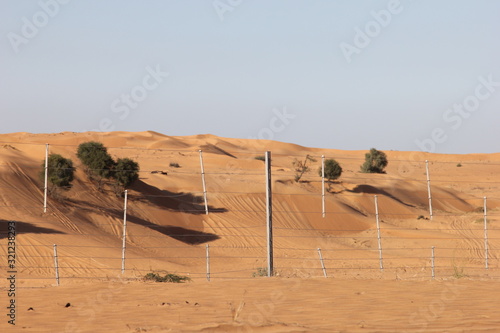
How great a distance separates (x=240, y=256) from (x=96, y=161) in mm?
7371

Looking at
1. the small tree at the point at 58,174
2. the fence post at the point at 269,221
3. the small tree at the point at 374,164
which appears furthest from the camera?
the small tree at the point at 374,164

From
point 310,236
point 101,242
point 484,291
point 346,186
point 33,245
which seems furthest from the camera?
point 346,186

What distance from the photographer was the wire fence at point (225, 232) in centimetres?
1728

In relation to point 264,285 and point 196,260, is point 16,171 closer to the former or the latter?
point 196,260

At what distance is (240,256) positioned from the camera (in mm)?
21906

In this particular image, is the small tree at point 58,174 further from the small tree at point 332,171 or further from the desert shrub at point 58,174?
the small tree at point 332,171

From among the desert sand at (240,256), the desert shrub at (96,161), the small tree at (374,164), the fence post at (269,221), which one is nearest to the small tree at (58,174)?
the desert sand at (240,256)

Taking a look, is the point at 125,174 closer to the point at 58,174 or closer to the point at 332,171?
the point at 58,174

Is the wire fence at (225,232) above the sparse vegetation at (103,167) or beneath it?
beneath

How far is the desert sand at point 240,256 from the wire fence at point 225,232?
0.23 feet

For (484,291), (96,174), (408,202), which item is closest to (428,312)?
(484,291)

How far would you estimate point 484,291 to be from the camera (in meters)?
11.6

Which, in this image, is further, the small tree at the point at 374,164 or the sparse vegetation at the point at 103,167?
the small tree at the point at 374,164

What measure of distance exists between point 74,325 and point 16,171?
615 inches
